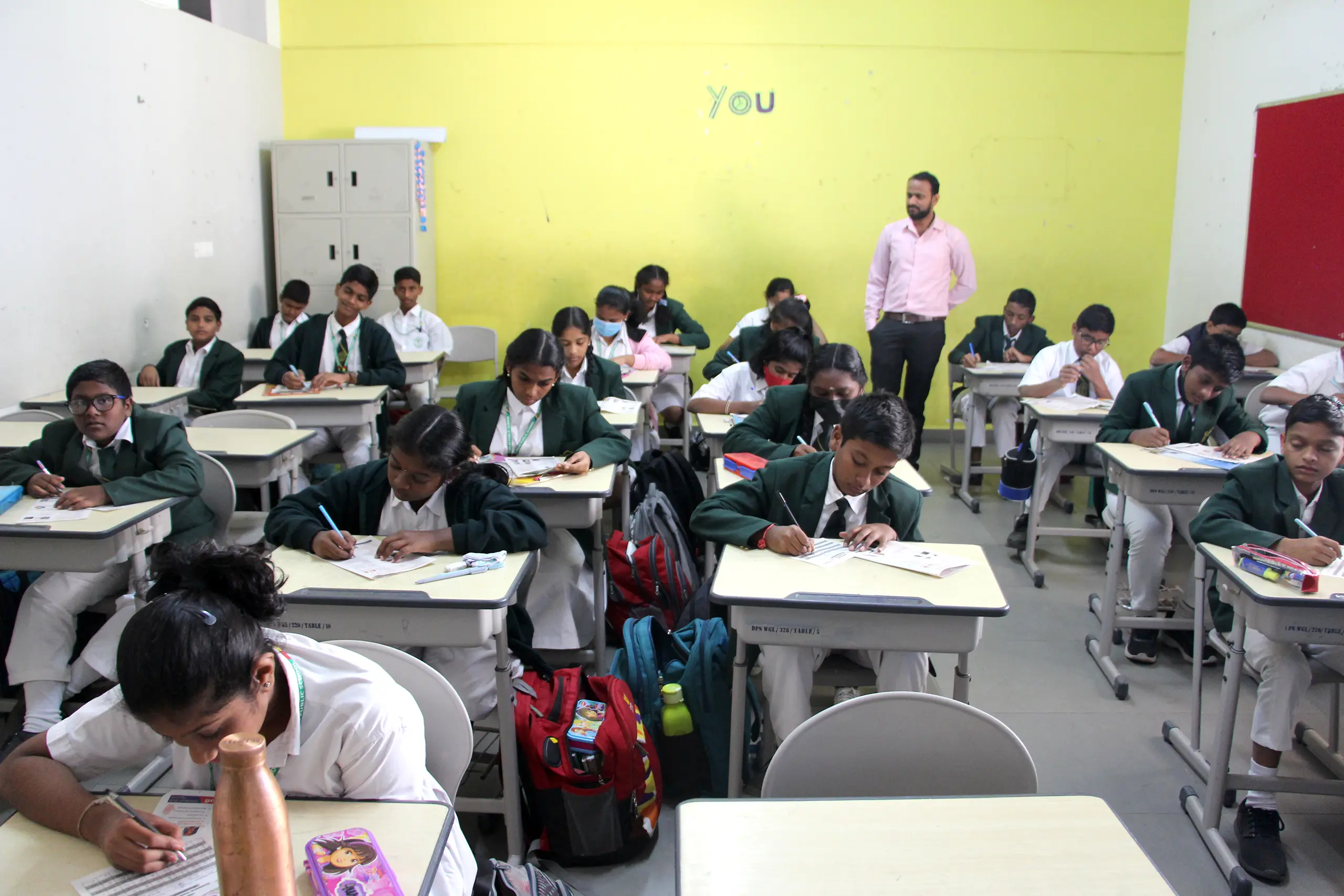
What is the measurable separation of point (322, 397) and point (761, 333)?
2.32 meters

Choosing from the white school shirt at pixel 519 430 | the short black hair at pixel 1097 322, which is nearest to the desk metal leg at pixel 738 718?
the white school shirt at pixel 519 430

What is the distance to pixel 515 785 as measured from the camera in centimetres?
224

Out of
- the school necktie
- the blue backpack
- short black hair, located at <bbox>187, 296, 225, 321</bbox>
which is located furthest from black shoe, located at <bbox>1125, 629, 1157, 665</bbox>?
short black hair, located at <bbox>187, 296, 225, 321</bbox>

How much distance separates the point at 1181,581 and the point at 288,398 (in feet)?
12.7

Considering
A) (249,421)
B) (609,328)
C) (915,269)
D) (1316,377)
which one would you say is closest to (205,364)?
(249,421)

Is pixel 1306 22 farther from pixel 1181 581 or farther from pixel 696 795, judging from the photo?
pixel 696 795

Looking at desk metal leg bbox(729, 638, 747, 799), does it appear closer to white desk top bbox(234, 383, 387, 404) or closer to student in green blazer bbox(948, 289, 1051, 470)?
white desk top bbox(234, 383, 387, 404)

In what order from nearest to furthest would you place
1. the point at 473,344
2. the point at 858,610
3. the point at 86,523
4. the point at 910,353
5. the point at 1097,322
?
1. the point at 858,610
2. the point at 86,523
3. the point at 1097,322
4. the point at 910,353
5. the point at 473,344

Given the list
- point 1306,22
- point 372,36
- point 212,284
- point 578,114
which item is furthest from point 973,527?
point 372,36

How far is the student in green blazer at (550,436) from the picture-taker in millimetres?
3197

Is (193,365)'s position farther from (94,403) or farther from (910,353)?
(910,353)

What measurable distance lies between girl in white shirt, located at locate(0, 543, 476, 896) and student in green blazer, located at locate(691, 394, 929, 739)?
3.65 ft

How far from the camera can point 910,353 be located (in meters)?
6.02

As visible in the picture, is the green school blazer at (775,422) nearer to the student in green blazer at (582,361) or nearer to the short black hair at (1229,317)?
the student in green blazer at (582,361)
